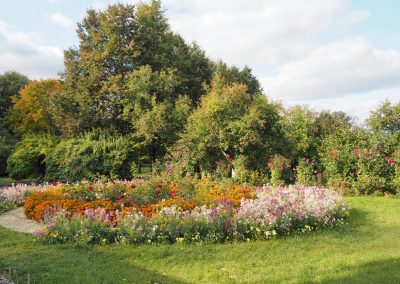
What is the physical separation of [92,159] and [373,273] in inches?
629

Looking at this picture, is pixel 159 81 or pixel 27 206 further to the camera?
pixel 159 81

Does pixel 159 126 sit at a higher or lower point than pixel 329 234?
higher

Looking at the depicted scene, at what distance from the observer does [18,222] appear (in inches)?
390

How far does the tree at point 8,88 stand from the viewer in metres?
37.3

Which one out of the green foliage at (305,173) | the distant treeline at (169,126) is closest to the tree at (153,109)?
the distant treeline at (169,126)

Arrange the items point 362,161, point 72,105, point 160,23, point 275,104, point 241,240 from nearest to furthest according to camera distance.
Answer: point 241,240
point 362,161
point 275,104
point 72,105
point 160,23

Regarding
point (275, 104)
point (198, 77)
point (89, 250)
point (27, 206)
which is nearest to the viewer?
point (89, 250)

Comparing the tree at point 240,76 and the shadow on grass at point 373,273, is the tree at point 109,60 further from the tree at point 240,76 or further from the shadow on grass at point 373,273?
the shadow on grass at point 373,273

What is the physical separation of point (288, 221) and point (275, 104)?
1023 centimetres

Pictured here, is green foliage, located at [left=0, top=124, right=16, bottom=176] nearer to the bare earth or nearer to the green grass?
the bare earth

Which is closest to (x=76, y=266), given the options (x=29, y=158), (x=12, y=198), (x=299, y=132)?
(x=12, y=198)

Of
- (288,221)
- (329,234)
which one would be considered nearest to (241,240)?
(288,221)

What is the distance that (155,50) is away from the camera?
25.2 m

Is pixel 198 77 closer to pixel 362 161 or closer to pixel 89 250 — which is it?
pixel 362 161
